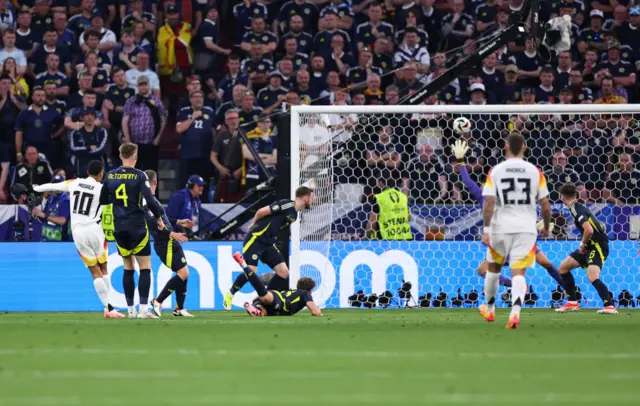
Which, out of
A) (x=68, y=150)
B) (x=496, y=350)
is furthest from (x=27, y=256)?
(x=496, y=350)

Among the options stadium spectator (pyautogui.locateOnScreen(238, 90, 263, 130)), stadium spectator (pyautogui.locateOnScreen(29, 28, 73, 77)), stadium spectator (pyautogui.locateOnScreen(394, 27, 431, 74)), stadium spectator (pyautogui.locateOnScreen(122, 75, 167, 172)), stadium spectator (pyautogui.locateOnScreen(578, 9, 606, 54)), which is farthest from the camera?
stadium spectator (pyautogui.locateOnScreen(578, 9, 606, 54))

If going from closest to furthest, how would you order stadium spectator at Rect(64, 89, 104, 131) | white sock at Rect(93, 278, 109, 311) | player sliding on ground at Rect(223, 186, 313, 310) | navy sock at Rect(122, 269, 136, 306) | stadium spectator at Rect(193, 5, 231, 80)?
navy sock at Rect(122, 269, 136, 306) → white sock at Rect(93, 278, 109, 311) → player sliding on ground at Rect(223, 186, 313, 310) → stadium spectator at Rect(64, 89, 104, 131) → stadium spectator at Rect(193, 5, 231, 80)

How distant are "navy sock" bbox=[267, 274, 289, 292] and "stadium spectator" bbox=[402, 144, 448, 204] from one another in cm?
252

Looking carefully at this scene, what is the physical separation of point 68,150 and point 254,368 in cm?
1302

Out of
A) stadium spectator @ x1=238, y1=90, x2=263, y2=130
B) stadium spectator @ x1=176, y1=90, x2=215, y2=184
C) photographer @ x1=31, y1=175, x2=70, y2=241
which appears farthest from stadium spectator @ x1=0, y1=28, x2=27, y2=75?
stadium spectator @ x1=238, y1=90, x2=263, y2=130

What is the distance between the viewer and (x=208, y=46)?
886 inches

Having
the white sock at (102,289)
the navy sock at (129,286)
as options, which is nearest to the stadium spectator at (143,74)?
the white sock at (102,289)

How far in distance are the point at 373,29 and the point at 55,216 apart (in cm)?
719

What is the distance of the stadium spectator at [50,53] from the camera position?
21766 mm

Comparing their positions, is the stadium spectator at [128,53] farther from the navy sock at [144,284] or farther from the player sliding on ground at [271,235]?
the navy sock at [144,284]

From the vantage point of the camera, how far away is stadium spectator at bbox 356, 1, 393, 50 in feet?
73.4

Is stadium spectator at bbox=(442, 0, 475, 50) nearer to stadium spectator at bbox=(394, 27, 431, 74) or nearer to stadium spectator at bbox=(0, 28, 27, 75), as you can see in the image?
stadium spectator at bbox=(394, 27, 431, 74)

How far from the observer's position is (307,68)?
21.4 metres

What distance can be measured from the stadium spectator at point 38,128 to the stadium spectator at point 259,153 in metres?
3.28
